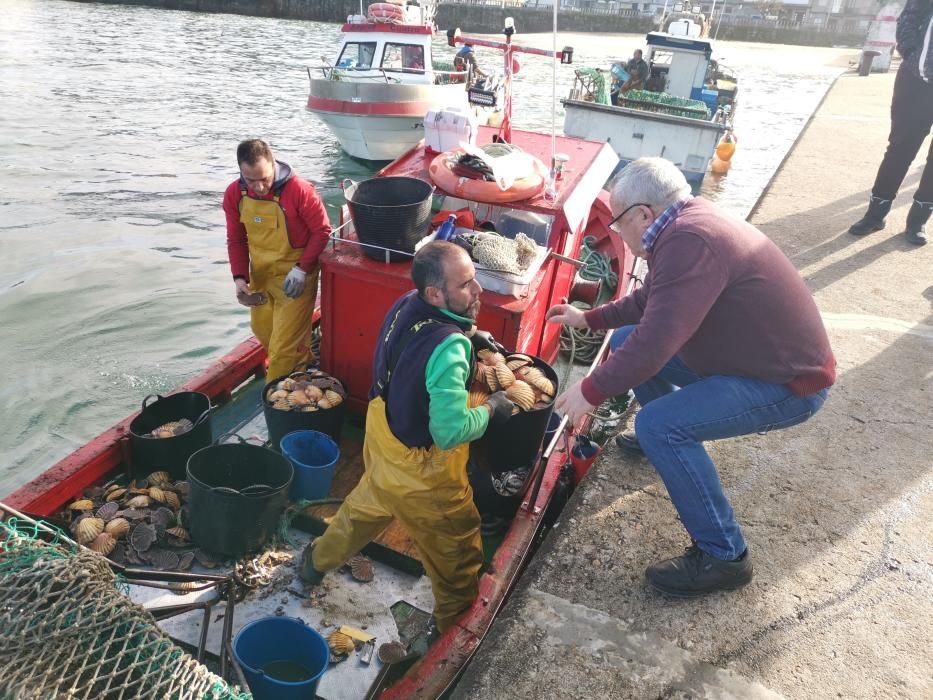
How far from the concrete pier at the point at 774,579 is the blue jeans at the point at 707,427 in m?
0.42

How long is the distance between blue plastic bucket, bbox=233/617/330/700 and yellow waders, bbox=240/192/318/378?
2.23 meters

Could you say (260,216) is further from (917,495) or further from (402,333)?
(917,495)

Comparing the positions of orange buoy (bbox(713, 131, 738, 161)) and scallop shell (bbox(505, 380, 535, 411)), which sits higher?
scallop shell (bbox(505, 380, 535, 411))

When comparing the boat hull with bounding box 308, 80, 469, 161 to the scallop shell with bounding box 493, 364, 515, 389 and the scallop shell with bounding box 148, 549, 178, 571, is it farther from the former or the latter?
the scallop shell with bounding box 148, 549, 178, 571

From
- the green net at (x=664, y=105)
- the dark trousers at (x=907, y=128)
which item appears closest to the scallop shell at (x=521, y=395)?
the dark trousers at (x=907, y=128)

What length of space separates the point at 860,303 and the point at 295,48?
31.9m

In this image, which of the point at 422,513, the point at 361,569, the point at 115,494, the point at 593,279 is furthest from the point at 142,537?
the point at 593,279

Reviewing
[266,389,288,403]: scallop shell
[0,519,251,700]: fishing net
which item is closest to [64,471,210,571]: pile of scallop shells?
[266,389,288,403]: scallop shell

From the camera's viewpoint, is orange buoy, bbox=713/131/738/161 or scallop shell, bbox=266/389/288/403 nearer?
scallop shell, bbox=266/389/288/403

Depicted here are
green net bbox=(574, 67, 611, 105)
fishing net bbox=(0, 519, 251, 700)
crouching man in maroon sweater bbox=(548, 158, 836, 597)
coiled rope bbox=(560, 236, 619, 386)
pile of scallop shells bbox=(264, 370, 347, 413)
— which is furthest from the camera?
green net bbox=(574, 67, 611, 105)

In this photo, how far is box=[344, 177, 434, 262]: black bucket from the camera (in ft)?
13.9

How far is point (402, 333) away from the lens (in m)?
2.89

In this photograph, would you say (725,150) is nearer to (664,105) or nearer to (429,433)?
(664,105)

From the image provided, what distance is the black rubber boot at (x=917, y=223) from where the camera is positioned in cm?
734
